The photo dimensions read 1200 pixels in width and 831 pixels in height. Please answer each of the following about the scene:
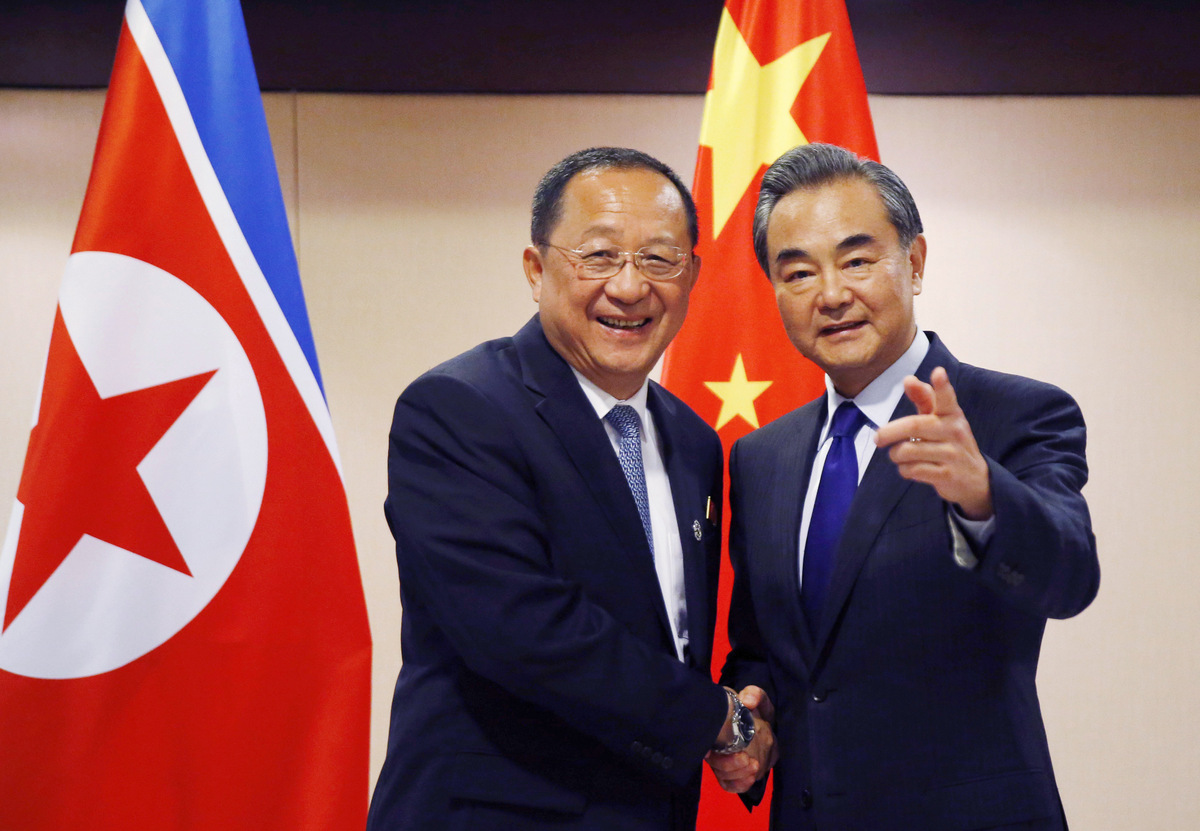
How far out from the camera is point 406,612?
1.75m

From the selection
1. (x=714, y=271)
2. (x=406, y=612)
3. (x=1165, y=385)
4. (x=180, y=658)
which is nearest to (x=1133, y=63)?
(x=1165, y=385)

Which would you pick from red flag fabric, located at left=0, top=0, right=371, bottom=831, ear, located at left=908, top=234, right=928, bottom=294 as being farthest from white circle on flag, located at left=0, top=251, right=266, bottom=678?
ear, located at left=908, top=234, right=928, bottom=294

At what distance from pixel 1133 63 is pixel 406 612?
3.02 meters

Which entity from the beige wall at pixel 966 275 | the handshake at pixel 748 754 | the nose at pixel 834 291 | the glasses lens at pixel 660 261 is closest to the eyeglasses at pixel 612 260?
the glasses lens at pixel 660 261

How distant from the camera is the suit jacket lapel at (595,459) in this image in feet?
5.32

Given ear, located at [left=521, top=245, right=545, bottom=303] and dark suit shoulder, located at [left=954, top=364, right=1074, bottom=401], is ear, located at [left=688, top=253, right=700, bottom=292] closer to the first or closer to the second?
ear, located at [left=521, top=245, right=545, bottom=303]

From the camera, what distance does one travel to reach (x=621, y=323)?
1.78 m

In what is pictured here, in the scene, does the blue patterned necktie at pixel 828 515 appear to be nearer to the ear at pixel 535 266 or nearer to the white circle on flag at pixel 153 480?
the ear at pixel 535 266

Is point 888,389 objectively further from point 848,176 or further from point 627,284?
point 627,284

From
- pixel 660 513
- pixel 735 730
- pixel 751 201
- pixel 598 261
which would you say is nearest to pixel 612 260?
pixel 598 261

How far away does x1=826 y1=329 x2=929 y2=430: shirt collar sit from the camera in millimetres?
1695

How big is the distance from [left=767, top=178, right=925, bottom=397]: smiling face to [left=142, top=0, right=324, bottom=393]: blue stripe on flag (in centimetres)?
124

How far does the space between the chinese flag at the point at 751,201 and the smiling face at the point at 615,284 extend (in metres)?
0.88

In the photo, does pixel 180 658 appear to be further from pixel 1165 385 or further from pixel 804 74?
pixel 1165 385
